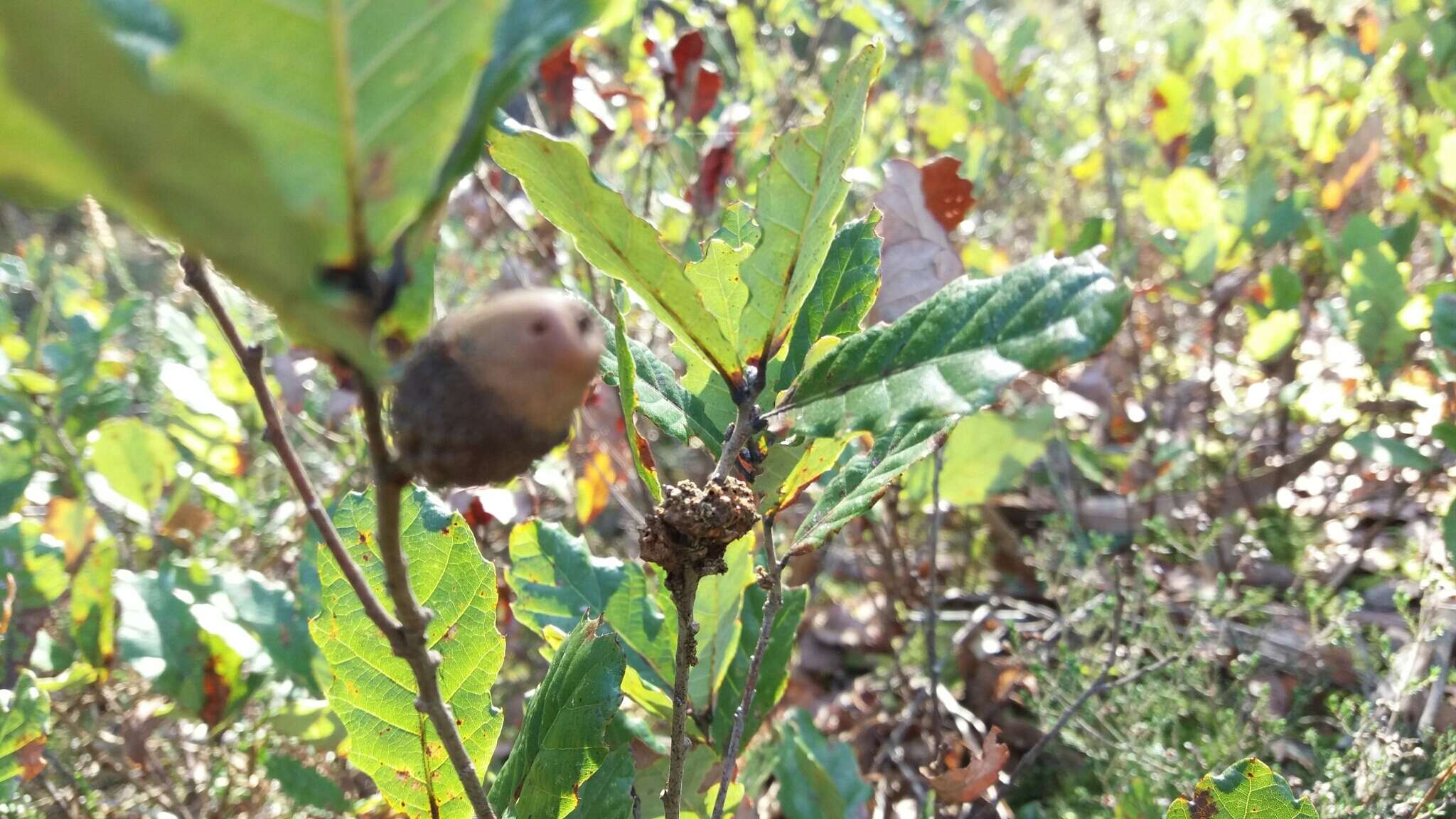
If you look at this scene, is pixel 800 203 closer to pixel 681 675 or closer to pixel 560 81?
pixel 681 675

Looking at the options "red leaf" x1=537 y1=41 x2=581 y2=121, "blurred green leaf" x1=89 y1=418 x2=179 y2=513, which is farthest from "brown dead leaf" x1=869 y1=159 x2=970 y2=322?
"blurred green leaf" x1=89 y1=418 x2=179 y2=513

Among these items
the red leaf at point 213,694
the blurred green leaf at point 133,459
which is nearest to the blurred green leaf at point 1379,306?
the red leaf at point 213,694

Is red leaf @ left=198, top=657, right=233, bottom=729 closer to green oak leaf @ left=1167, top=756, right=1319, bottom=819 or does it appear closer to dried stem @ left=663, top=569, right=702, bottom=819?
dried stem @ left=663, top=569, right=702, bottom=819

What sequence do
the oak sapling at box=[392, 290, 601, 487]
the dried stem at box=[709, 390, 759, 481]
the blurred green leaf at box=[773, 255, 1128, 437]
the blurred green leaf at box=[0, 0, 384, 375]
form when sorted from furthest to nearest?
the dried stem at box=[709, 390, 759, 481] → the blurred green leaf at box=[773, 255, 1128, 437] → the oak sapling at box=[392, 290, 601, 487] → the blurred green leaf at box=[0, 0, 384, 375]

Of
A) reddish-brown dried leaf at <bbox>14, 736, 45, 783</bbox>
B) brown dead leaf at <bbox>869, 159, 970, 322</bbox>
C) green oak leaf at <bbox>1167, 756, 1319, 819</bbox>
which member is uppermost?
brown dead leaf at <bbox>869, 159, 970, 322</bbox>

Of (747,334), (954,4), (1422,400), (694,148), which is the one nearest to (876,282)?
(747,334)

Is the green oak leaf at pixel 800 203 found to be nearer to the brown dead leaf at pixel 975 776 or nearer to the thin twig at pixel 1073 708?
the brown dead leaf at pixel 975 776

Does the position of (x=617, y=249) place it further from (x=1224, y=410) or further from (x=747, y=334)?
(x=1224, y=410)
